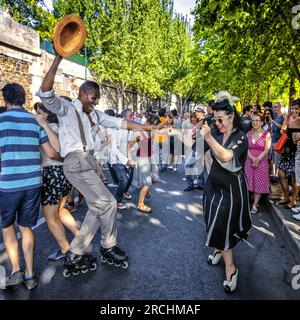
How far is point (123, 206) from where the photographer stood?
5.59 metres

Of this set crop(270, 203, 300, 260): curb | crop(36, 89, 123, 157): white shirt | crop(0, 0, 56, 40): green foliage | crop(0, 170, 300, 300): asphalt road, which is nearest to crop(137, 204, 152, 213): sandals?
crop(0, 170, 300, 300): asphalt road

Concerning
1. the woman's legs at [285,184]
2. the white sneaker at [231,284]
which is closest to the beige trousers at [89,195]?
the white sneaker at [231,284]

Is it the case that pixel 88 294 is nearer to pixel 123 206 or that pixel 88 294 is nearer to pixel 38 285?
pixel 38 285

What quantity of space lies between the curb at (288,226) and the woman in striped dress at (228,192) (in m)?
1.27

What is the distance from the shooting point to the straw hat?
103 inches

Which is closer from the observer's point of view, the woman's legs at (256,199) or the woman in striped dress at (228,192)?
the woman in striped dress at (228,192)

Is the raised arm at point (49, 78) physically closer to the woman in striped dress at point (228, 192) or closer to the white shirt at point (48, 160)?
the white shirt at point (48, 160)

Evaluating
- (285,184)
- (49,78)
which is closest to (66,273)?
(49,78)

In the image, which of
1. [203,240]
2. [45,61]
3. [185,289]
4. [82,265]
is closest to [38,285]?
[82,265]

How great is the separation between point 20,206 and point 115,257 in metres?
1.23

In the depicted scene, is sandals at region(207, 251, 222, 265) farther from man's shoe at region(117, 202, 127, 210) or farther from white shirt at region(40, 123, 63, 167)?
man's shoe at region(117, 202, 127, 210)

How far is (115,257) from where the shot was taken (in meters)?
3.35

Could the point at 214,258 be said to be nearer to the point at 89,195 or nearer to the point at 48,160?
the point at 89,195

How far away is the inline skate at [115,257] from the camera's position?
3361mm
